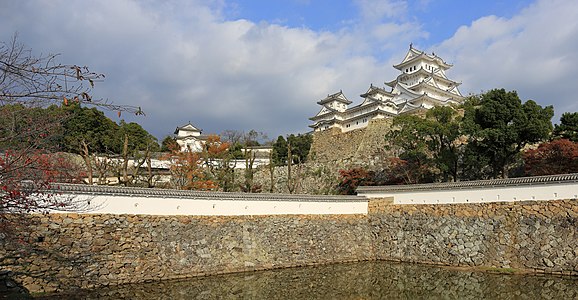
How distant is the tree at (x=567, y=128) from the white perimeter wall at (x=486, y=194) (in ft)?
21.9

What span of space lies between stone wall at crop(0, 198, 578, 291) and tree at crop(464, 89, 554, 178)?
4787mm

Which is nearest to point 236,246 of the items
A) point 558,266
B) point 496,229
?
point 496,229

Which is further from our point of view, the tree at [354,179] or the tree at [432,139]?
the tree at [354,179]

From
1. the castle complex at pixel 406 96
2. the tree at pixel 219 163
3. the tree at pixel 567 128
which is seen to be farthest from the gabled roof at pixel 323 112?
the tree at pixel 567 128

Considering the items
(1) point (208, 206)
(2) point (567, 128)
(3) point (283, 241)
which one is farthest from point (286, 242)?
(2) point (567, 128)

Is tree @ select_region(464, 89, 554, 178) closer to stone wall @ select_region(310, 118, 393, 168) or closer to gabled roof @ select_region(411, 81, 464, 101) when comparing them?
stone wall @ select_region(310, 118, 393, 168)

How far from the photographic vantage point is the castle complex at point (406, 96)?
29.4 metres

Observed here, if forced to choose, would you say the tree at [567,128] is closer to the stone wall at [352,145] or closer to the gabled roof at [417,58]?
the stone wall at [352,145]

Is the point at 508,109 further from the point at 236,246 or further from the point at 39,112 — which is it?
the point at 39,112

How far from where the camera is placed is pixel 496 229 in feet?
40.8

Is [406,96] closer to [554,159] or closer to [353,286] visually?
[554,159]

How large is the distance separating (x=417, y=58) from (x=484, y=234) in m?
23.7

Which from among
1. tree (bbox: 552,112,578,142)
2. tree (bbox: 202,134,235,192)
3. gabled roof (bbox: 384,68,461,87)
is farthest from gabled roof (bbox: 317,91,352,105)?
tree (bbox: 552,112,578,142)

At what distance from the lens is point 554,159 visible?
15.7 metres
